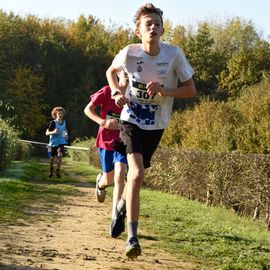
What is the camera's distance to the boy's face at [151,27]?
4.89 meters

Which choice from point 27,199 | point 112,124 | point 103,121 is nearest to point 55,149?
point 27,199

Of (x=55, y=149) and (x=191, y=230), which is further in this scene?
(x=55, y=149)

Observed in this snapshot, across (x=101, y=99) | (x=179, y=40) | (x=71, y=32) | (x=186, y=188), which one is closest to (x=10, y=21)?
(x=71, y=32)

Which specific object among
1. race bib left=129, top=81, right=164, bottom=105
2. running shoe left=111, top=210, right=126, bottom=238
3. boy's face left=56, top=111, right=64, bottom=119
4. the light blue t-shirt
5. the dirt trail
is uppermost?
boy's face left=56, top=111, right=64, bottom=119

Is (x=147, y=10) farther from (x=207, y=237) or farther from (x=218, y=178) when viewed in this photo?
(x=218, y=178)

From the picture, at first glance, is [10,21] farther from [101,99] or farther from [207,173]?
[101,99]

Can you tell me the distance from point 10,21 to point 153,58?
5307 cm

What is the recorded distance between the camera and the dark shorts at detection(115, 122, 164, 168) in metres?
4.89

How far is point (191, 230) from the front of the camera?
23.4 ft

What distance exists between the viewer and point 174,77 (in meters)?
5.08

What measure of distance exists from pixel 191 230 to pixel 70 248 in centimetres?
229

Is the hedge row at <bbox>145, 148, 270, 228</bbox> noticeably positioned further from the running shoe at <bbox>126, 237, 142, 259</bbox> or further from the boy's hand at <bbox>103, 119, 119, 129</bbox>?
the running shoe at <bbox>126, 237, 142, 259</bbox>

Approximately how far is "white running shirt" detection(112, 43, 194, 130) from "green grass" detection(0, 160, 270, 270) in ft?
4.87

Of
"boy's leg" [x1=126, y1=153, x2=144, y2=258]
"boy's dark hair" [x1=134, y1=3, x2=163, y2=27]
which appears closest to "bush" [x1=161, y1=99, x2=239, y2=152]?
"boy's dark hair" [x1=134, y1=3, x2=163, y2=27]
